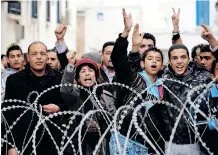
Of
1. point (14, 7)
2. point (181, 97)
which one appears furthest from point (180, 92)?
point (14, 7)

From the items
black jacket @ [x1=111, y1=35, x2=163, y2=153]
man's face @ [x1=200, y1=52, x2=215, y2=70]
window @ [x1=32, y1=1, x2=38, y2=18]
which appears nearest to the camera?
black jacket @ [x1=111, y1=35, x2=163, y2=153]

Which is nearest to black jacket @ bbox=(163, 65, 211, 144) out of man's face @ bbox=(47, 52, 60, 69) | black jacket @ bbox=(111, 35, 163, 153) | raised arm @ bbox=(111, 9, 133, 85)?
black jacket @ bbox=(111, 35, 163, 153)

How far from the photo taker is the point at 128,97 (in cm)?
469

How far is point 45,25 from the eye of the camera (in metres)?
27.8

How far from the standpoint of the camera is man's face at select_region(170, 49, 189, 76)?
189 inches

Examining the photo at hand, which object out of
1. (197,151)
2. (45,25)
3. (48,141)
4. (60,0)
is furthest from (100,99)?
(60,0)

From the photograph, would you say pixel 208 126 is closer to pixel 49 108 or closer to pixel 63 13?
pixel 49 108

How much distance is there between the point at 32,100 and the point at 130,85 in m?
1.03

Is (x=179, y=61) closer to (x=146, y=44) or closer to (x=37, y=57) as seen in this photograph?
(x=146, y=44)

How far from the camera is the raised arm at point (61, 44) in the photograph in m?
5.56

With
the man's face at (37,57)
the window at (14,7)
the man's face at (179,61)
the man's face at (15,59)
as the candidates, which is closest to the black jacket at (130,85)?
the man's face at (179,61)

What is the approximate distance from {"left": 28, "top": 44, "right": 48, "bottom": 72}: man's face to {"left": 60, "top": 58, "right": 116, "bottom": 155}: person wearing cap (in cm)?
40

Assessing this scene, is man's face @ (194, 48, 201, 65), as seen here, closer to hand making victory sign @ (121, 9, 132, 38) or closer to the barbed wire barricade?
hand making victory sign @ (121, 9, 132, 38)

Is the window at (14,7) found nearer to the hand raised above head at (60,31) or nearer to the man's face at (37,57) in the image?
the hand raised above head at (60,31)
